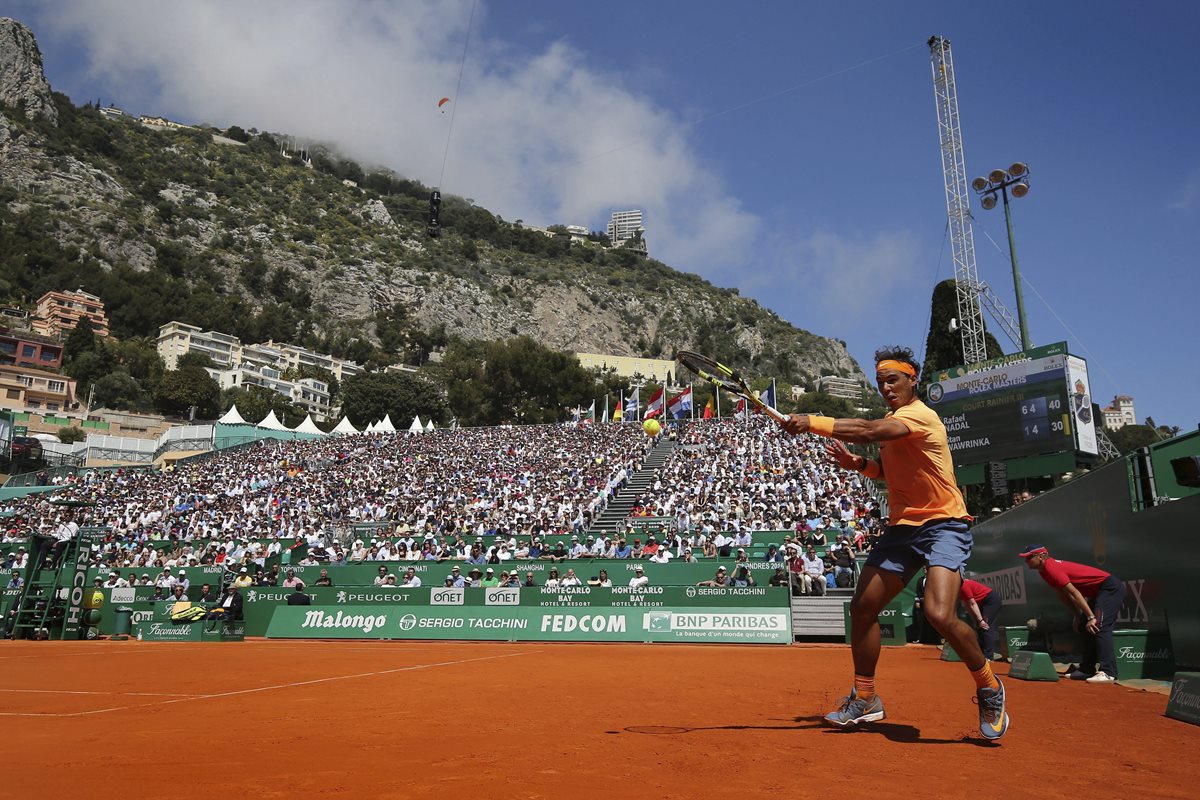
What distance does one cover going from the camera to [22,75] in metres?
142

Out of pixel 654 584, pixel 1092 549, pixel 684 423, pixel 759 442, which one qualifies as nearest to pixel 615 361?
pixel 684 423

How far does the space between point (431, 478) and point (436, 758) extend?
36522 millimetres

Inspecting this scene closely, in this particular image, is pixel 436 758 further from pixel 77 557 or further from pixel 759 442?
pixel 759 442

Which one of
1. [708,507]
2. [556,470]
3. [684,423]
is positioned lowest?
[708,507]

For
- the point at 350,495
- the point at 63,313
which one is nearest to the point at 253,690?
the point at 350,495

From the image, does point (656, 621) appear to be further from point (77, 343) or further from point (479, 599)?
point (77, 343)

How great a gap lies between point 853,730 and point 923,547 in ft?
4.60

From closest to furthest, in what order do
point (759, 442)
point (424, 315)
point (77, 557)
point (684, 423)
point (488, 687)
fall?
point (488, 687)
point (77, 557)
point (759, 442)
point (684, 423)
point (424, 315)

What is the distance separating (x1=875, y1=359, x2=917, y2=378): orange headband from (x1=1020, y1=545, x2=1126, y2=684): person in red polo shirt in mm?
5108

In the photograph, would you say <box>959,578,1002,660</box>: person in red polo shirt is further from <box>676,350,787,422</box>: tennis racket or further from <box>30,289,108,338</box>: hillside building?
<box>30,289,108,338</box>: hillside building

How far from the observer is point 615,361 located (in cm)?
16150

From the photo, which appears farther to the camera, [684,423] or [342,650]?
[684,423]

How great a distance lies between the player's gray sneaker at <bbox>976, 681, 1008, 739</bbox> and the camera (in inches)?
202

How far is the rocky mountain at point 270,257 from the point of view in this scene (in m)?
127
